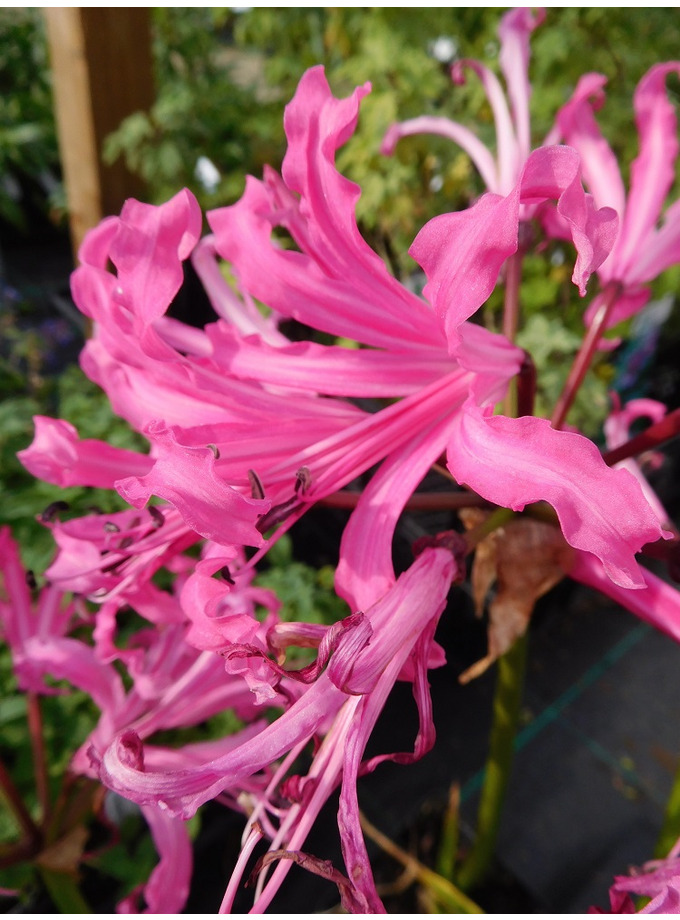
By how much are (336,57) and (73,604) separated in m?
1.73

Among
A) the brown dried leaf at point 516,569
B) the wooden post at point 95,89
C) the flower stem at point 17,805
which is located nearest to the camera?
the brown dried leaf at point 516,569

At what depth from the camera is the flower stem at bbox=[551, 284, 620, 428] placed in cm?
61

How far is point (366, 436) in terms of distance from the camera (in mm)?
485

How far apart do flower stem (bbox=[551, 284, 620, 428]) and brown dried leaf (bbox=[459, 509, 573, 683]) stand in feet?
0.33

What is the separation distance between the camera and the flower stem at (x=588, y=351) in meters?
0.61

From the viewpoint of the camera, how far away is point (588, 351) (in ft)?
2.03

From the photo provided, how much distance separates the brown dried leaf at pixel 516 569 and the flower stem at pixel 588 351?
102 millimetres

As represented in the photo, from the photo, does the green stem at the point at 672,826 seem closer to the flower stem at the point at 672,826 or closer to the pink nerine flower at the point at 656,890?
the flower stem at the point at 672,826

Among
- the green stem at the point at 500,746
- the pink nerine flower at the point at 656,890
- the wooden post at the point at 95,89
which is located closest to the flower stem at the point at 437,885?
the green stem at the point at 500,746

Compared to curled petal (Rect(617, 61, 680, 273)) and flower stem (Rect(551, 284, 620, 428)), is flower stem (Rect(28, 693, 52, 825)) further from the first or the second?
curled petal (Rect(617, 61, 680, 273))

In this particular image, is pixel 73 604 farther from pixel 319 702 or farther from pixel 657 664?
pixel 657 664

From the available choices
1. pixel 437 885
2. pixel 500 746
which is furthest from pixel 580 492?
pixel 437 885

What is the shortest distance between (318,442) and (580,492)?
0.20 m

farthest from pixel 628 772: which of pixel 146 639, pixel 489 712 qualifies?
pixel 146 639
